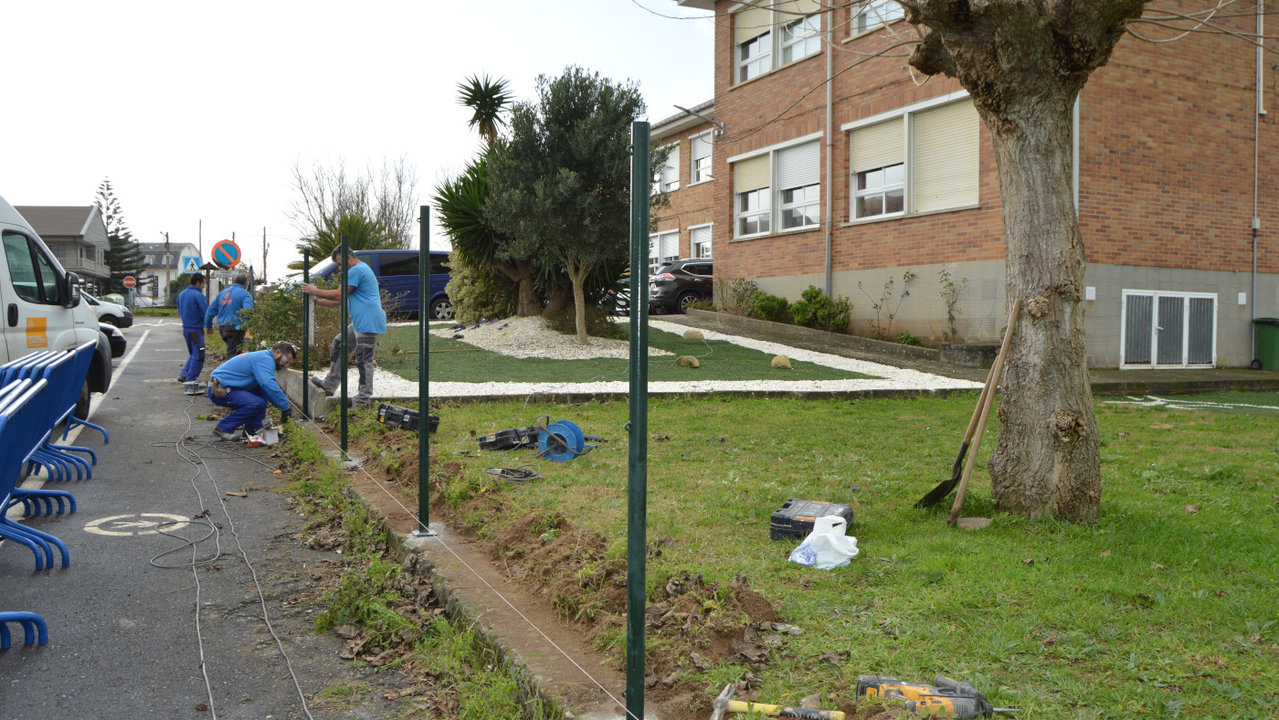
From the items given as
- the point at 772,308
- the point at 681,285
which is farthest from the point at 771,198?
the point at 681,285

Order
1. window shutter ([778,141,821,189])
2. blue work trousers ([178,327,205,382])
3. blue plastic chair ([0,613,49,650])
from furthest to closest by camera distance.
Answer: window shutter ([778,141,821,189])
blue work trousers ([178,327,205,382])
blue plastic chair ([0,613,49,650])

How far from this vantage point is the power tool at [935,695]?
2.66 m

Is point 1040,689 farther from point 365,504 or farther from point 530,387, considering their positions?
point 530,387

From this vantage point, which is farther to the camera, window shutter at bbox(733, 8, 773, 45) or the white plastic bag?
window shutter at bbox(733, 8, 773, 45)

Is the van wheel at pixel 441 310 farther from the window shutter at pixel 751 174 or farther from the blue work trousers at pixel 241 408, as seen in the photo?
the blue work trousers at pixel 241 408

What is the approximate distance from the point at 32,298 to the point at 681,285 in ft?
56.7

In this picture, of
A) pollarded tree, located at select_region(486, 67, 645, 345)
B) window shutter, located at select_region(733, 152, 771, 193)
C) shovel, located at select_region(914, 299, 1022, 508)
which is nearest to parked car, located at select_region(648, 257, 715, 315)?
window shutter, located at select_region(733, 152, 771, 193)

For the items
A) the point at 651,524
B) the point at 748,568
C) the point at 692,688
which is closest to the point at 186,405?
the point at 651,524

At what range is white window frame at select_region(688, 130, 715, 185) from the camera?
96.1ft

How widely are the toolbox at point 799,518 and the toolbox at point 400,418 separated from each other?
418 centimetres

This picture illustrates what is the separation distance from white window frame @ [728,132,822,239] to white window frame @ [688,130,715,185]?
6818 millimetres

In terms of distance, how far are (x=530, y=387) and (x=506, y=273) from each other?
741 centimetres

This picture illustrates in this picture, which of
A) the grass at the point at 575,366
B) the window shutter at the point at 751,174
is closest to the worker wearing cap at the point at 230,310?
the grass at the point at 575,366

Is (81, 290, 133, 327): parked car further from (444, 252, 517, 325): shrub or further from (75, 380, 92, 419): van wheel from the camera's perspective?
(75, 380, 92, 419): van wheel
